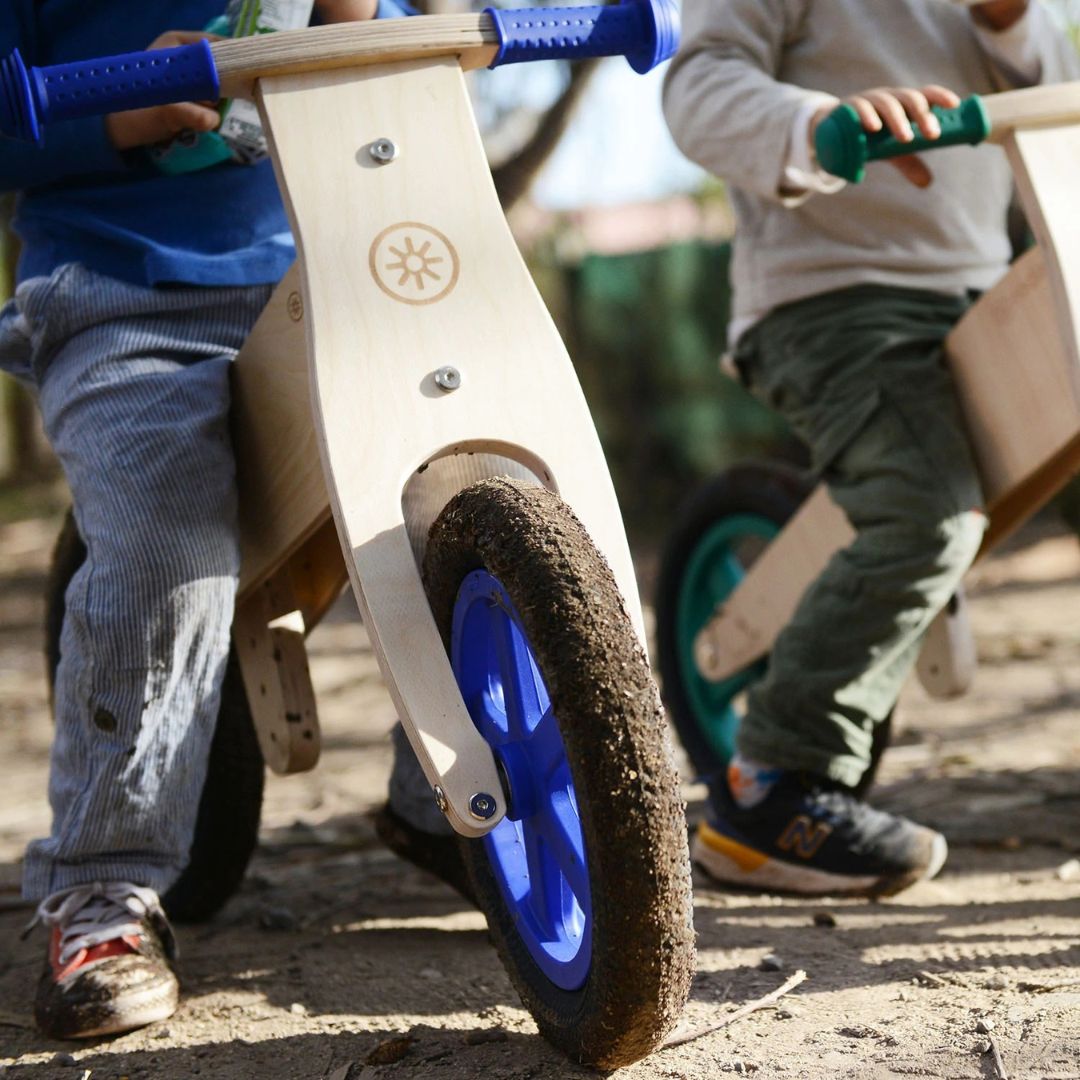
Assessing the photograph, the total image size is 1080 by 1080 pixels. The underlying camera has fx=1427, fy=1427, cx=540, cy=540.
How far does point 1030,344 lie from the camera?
216cm

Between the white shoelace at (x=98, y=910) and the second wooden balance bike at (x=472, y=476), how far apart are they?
0.46m

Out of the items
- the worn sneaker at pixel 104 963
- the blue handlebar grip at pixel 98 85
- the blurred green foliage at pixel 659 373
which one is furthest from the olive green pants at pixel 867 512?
the blurred green foliage at pixel 659 373

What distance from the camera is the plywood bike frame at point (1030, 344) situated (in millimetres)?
2043

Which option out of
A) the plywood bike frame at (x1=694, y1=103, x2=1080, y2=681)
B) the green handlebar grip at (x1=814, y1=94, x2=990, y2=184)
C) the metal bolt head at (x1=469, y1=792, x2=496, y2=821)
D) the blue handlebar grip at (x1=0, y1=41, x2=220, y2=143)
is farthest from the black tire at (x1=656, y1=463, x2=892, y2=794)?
the blue handlebar grip at (x1=0, y1=41, x2=220, y2=143)

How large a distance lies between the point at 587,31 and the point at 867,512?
915 millimetres

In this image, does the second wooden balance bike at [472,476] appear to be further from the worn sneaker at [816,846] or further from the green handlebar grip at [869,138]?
the worn sneaker at [816,846]

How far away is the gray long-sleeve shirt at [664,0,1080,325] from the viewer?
7.80ft

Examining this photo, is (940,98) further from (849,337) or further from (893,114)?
(849,337)

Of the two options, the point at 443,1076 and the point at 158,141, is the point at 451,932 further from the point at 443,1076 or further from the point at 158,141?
the point at 158,141

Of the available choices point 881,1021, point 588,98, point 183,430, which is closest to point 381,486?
point 183,430

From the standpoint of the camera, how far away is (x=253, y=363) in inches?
74.9

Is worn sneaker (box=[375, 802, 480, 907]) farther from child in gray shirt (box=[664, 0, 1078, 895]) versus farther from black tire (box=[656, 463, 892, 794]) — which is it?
black tire (box=[656, 463, 892, 794])

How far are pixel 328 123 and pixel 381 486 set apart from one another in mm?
454

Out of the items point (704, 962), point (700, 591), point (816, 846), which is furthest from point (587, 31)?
point (700, 591)
